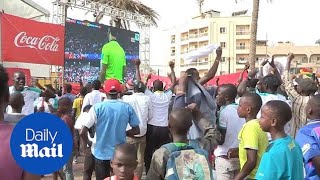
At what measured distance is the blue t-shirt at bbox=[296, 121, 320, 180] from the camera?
3432mm

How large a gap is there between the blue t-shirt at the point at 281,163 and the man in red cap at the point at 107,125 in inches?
97.2

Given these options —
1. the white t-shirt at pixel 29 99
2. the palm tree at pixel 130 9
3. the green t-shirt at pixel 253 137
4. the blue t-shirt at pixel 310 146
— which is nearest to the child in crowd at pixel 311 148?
the blue t-shirt at pixel 310 146

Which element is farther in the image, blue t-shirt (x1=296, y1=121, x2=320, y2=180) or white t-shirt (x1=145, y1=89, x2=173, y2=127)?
white t-shirt (x1=145, y1=89, x2=173, y2=127)

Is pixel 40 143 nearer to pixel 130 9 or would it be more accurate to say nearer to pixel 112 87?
pixel 112 87

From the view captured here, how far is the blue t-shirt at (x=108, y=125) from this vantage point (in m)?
5.12

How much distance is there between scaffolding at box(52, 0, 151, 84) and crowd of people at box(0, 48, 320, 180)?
1385cm

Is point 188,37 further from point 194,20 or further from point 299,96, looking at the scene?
point 299,96

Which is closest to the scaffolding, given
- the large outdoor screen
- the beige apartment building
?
the large outdoor screen

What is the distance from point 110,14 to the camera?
25.4 metres

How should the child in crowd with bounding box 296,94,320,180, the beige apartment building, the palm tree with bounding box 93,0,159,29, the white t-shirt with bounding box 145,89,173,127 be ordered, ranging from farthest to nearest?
the beige apartment building < the palm tree with bounding box 93,0,159,29 < the white t-shirt with bounding box 145,89,173,127 < the child in crowd with bounding box 296,94,320,180

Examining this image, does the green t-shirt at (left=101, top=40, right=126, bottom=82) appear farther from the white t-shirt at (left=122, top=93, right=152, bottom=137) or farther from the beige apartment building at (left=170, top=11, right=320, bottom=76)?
the beige apartment building at (left=170, top=11, right=320, bottom=76)

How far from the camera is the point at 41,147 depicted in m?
2.19

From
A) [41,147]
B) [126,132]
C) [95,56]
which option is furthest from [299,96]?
[95,56]

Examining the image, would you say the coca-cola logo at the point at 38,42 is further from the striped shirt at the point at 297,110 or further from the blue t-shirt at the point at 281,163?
the blue t-shirt at the point at 281,163
